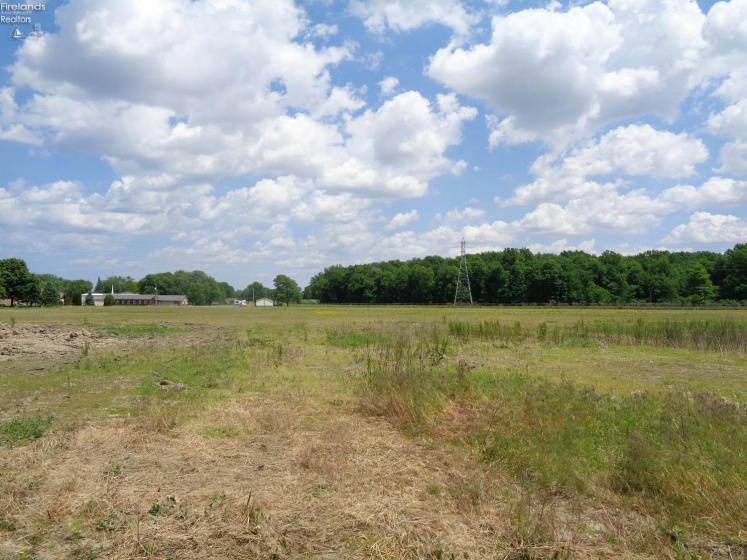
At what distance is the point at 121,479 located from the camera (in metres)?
6.22

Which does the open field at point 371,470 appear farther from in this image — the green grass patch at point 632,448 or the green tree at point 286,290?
the green tree at point 286,290

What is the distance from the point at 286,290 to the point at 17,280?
88656 millimetres

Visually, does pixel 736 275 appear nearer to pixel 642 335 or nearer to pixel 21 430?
pixel 642 335

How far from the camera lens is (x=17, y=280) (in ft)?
350

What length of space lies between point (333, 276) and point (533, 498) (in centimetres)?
16954

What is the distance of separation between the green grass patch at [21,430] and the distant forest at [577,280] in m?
120

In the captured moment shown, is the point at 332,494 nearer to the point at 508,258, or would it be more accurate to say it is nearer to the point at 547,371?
the point at 547,371

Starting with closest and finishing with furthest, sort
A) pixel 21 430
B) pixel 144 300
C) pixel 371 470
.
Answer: pixel 371 470
pixel 21 430
pixel 144 300

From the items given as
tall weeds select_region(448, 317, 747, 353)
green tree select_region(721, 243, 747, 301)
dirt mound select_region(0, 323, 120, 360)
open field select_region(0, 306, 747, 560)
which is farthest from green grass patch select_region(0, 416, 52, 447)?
green tree select_region(721, 243, 747, 301)

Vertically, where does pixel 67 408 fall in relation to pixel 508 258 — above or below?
below

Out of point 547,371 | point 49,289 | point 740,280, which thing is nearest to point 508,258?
point 740,280

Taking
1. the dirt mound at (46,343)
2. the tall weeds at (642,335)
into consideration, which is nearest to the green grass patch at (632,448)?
the tall weeds at (642,335)

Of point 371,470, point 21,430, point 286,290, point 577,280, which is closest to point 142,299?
point 286,290

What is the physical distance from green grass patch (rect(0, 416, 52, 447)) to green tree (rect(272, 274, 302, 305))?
172673 millimetres
